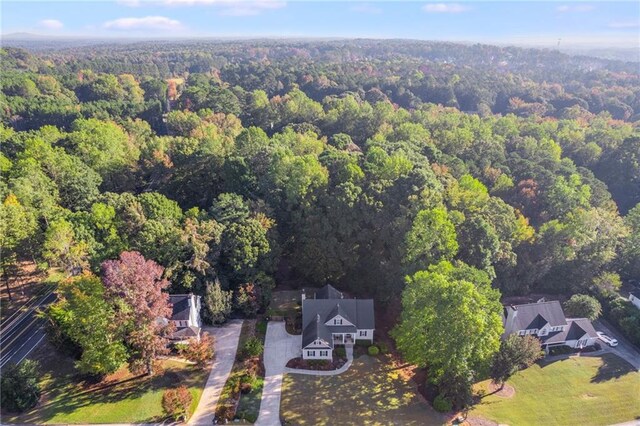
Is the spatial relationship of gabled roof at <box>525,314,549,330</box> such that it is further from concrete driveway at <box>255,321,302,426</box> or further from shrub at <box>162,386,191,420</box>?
shrub at <box>162,386,191,420</box>

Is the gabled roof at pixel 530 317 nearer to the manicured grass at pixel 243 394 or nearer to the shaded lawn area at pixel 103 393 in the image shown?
the manicured grass at pixel 243 394

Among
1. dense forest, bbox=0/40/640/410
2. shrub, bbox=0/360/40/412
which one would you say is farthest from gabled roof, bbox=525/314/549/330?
shrub, bbox=0/360/40/412

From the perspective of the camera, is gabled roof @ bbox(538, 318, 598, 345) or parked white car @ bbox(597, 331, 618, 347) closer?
gabled roof @ bbox(538, 318, 598, 345)

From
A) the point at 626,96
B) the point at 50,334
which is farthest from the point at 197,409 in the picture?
the point at 626,96

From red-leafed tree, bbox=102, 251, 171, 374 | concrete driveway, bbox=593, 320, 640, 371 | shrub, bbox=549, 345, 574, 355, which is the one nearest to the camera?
red-leafed tree, bbox=102, 251, 171, 374

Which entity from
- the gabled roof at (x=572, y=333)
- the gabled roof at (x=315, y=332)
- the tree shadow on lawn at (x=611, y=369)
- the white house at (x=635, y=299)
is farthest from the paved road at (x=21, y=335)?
the white house at (x=635, y=299)

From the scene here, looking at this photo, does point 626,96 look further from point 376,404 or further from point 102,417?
point 102,417

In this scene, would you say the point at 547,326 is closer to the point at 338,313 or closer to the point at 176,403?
the point at 338,313
